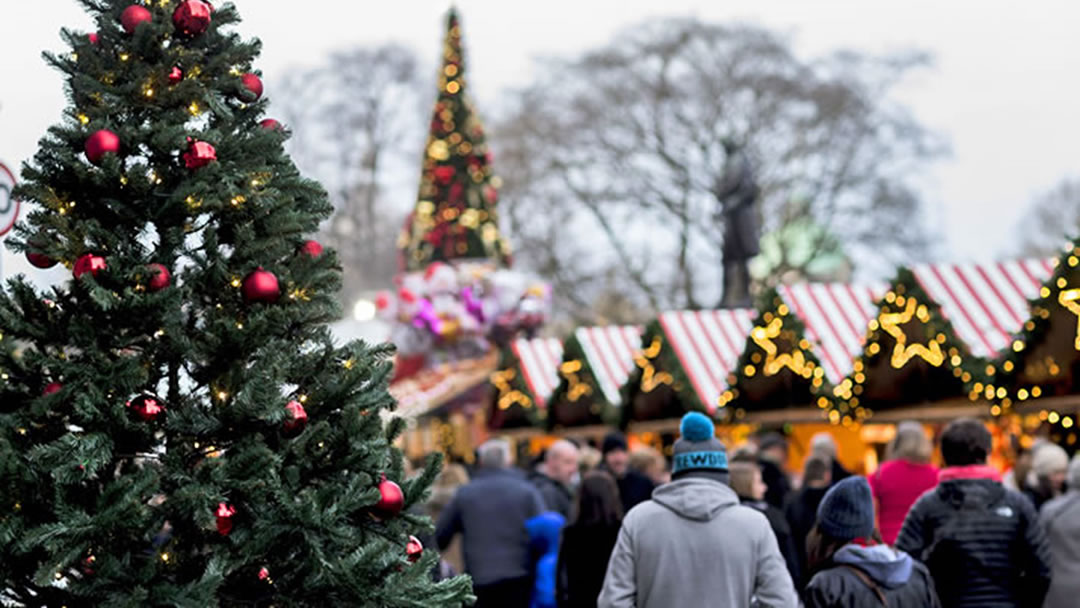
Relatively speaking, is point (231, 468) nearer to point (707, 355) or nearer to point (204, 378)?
point (204, 378)

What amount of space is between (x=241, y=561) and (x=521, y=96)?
37.6m

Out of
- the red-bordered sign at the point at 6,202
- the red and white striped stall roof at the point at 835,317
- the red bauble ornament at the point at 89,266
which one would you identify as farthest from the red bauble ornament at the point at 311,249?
the red and white striped stall roof at the point at 835,317

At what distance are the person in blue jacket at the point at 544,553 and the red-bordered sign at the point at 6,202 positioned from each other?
16.4 feet

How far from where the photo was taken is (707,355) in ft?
63.7

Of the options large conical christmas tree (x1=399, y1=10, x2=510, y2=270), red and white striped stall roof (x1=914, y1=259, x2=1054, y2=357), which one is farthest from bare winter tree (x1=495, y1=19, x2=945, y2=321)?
red and white striped stall roof (x1=914, y1=259, x2=1054, y2=357)

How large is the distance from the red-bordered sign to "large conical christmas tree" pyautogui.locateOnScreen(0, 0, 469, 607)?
93cm

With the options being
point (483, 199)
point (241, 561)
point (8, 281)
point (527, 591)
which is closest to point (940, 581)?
point (527, 591)

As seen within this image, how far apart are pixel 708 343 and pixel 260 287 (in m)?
14.8

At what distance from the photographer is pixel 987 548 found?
8.23m

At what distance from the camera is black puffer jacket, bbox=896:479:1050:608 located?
8.22m

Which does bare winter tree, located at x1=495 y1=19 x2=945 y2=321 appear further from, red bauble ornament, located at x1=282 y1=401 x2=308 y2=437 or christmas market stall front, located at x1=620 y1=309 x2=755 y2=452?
red bauble ornament, located at x1=282 y1=401 x2=308 y2=437

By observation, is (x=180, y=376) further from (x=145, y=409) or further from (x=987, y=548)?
(x=987, y=548)

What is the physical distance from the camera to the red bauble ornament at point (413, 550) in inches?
209

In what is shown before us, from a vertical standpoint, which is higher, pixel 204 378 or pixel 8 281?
pixel 8 281
